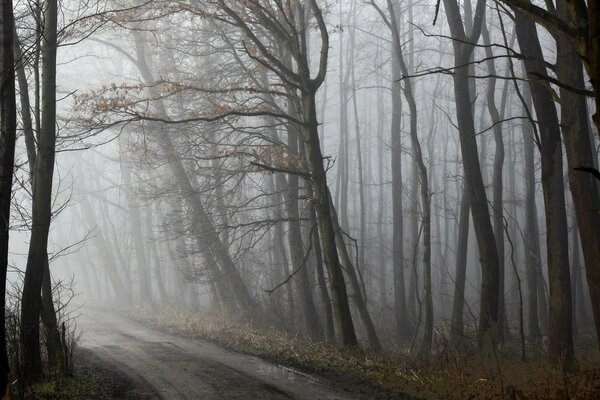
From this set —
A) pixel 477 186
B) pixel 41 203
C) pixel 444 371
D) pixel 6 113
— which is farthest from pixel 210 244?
pixel 6 113

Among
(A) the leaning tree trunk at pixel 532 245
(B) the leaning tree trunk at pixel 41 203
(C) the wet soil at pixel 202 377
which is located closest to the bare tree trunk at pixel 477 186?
(C) the wet soil at pixel 202 377

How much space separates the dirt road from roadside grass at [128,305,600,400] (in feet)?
1.90

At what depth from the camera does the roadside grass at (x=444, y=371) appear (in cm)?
738

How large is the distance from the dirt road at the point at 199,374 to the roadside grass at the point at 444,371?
22.8 inches

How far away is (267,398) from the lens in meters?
7.95

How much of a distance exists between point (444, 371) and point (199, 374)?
13.7 ft

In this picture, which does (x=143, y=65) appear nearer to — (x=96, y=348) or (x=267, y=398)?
(x=96, y=348)

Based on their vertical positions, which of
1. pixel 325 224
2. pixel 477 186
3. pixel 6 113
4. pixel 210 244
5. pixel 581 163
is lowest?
pixel 210 244

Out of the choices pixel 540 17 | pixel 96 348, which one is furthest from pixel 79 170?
pixel 540 17

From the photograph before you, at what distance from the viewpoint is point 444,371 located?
29.0 feet

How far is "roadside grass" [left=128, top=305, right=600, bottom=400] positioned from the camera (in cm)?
738

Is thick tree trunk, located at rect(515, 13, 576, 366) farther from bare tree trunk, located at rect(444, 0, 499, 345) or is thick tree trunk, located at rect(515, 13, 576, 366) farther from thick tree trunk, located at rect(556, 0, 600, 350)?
bare tree trunk, located at rect(444, 0, 499, 345)

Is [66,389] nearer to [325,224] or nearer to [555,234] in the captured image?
[325,224]

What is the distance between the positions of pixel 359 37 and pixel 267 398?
31.6 m
